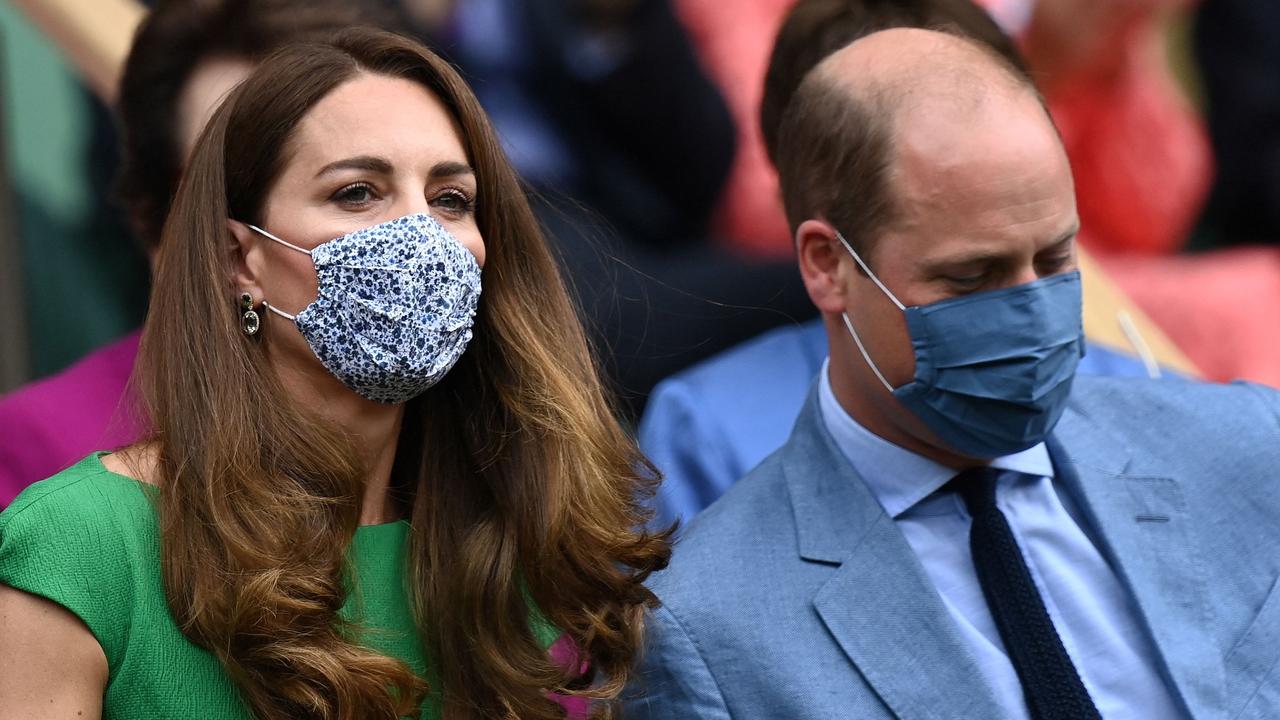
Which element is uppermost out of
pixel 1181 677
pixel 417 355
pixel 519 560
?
pixel 417 355

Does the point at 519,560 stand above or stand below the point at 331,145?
below

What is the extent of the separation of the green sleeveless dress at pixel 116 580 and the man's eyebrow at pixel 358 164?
51 cm

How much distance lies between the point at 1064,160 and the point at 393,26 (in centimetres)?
151

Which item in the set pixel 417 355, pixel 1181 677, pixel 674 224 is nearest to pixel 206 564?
pixel 417 355

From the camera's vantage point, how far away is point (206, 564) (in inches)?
85.3

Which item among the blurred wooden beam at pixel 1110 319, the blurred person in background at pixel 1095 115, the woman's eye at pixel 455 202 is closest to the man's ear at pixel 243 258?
the woman's eye at pixel 455 202

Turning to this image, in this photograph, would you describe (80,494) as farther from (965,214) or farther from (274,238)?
(965,214)

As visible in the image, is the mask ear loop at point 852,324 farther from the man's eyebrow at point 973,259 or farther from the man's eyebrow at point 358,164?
the man's eyebrow at point 358,164

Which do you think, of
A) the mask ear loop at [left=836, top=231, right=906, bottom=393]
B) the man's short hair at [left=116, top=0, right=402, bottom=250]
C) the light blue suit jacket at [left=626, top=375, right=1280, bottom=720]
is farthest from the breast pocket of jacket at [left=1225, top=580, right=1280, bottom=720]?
the man's short hair at [left=116, top=0, right=402, bottom=250]

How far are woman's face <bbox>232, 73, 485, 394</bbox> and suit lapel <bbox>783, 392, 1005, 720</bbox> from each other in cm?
80

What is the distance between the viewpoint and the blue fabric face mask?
2582mm

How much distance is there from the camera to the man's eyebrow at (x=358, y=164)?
2.31 metres

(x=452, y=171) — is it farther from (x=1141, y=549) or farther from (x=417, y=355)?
(x=1141, y=549)

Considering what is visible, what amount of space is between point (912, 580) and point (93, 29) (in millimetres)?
2273
